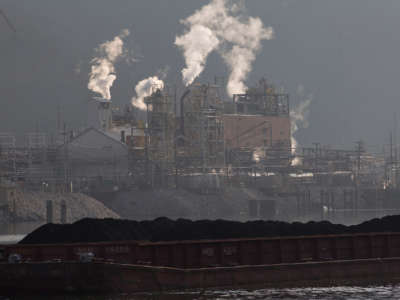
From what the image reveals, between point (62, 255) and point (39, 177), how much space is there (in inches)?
3302

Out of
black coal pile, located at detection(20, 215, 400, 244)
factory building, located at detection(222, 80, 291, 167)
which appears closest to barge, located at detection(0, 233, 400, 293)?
black coal pile, located at detection(20, 215, 400, 244)

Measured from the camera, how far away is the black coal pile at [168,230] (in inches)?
1312

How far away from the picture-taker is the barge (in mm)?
28750

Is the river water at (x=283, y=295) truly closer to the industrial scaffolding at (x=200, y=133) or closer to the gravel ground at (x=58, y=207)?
the gravel ground at (x=58, y=207)

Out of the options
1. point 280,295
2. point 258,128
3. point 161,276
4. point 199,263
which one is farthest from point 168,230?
point 258,128

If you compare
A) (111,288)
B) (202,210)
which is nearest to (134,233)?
(111,288)

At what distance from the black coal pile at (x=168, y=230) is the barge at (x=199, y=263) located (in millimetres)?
2163

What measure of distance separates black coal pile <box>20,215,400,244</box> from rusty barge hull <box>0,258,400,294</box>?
2943mm

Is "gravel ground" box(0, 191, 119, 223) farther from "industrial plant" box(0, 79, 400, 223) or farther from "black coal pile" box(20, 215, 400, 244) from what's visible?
"black coal pile" box(20, 215, 400, 244)

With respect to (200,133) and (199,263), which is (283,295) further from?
(200,133)

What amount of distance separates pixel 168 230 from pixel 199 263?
10.3 ft

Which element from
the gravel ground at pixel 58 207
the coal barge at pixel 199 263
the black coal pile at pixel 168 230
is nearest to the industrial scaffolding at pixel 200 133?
the gravel ground at pixel 58 207

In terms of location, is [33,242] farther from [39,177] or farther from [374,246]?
[39,177]

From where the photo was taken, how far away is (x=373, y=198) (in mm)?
132000
